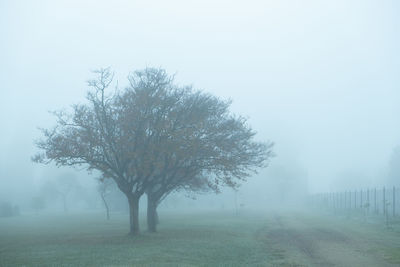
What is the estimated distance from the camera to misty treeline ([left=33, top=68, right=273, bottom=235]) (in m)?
33.5

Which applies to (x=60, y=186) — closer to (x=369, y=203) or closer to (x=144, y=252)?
(x=369, y=203)

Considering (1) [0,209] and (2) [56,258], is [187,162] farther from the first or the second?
(1) [0,209]

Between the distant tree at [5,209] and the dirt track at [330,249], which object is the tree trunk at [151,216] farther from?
the distant tree at [5,209]

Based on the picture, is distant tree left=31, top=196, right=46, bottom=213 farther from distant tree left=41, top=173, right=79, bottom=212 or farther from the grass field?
the grass field

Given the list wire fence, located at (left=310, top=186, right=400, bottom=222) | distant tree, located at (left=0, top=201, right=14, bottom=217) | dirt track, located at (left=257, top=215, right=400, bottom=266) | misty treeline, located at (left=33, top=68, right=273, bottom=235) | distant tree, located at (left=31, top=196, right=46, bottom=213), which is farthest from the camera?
distant tree, located at (left=31, top=196, right=46, bottom=213)

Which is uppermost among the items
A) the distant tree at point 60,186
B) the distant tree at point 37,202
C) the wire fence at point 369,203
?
the wire fence at point 369,203

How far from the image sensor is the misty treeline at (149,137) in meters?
33.5

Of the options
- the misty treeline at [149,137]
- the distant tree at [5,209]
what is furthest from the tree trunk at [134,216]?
the distant tree at [5,209]

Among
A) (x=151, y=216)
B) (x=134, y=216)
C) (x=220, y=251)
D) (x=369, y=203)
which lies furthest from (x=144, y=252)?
(x=369, y=203)

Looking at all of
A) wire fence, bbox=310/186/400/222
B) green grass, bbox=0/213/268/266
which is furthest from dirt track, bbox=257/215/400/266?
wire fence, bbox=310/186/400/222

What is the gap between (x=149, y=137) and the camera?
34.7 m

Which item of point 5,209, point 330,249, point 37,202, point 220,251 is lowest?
point 37,202

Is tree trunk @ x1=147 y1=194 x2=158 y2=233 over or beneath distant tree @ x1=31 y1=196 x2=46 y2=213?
over

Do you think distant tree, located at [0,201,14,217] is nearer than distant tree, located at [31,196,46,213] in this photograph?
Yes
